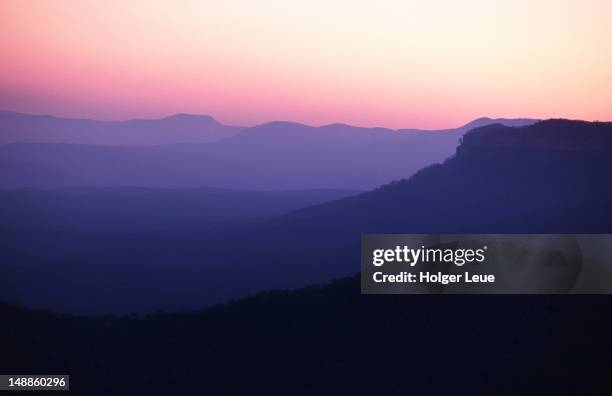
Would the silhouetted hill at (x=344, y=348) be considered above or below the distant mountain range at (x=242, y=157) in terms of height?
below

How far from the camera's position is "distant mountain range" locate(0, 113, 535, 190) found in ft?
32.9

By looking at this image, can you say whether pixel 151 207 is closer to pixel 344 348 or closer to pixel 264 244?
pixel 264 244

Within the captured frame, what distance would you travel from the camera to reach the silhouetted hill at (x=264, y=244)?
905 cm

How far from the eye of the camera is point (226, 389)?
7324 millimetres

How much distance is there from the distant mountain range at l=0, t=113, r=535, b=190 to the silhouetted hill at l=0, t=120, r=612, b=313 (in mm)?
653

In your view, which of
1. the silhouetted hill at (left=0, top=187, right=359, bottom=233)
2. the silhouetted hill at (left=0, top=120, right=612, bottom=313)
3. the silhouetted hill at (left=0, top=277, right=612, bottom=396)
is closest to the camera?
the silhouetted hill at (left=0, top=277, right=612, bottom=396)

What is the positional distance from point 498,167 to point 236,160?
20.6 feet

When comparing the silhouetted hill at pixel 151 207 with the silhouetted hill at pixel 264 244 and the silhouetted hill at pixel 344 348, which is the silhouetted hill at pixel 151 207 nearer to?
the silhouetted hill at pixel 264 244

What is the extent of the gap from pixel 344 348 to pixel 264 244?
331 centimetres

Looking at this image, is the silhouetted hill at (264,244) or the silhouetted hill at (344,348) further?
the silhouetted hill at (264,244)

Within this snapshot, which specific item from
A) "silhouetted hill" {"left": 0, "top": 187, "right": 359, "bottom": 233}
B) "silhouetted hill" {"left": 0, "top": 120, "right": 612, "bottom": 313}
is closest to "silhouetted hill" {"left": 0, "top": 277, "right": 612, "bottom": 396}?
"silhouetted hill" {"left": 0, "top": 120, "right": 612, "bottom": 313}

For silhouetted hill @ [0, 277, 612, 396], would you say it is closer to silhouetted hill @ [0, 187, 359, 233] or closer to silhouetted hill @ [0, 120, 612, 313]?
silhouetted hill @ [0, 120, 612, 313]

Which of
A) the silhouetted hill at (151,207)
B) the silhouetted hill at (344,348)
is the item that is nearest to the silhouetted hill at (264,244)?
the silhouetted hill at (151,207)

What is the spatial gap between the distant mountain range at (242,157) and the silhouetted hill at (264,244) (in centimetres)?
65
